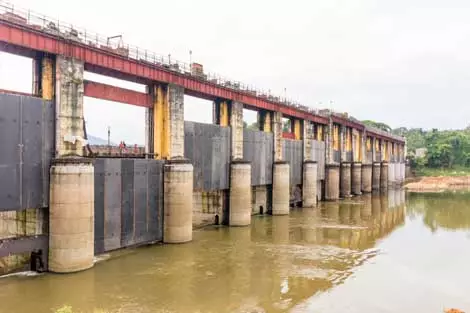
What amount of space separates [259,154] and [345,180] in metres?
31.8

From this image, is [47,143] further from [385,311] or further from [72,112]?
[385,311]

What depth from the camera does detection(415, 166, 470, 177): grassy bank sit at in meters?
137

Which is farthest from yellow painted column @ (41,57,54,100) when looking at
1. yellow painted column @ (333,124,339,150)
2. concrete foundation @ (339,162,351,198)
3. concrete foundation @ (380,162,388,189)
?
concrete foundation @ (380,162,388,189)

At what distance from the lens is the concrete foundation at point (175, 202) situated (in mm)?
35438

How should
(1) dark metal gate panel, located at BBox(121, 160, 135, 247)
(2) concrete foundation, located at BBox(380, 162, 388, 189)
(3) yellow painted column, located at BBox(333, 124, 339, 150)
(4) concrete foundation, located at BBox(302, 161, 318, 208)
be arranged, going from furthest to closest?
(2) concrete foundation, located at BBox(380, 162, 388, 189)
(3) yellow painted column, located at BBox(333, 124, 339, 150)
(4) concrete foundation, located at BBox(302, 161, 318, 208)
(1) dark metal gate panel, located at BBox(121, 160, 135, 247)

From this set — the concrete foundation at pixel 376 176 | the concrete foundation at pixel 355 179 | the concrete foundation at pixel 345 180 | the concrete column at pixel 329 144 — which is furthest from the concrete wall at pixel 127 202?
the concrete foundation at pixel 376 176

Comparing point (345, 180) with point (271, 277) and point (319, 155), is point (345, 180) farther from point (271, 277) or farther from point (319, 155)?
point (271, 277)

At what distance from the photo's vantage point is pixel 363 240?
40.7 meters

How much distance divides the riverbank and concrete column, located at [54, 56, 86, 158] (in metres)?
99.0

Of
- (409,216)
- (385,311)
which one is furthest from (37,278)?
(409,216)

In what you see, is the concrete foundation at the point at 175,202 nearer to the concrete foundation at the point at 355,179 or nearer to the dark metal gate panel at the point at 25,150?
the dark metal gate panel at the point at 25,150

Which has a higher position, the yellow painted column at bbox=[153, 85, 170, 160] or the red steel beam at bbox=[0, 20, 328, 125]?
the red steel beam at bbox=[0, 20, 328, 125]

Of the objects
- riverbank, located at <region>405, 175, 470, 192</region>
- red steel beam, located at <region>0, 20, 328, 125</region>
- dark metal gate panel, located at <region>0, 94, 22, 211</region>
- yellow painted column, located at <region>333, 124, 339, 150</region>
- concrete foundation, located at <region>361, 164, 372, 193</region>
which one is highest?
red steel beam, located at <region>0, 20, 328, 125</region>

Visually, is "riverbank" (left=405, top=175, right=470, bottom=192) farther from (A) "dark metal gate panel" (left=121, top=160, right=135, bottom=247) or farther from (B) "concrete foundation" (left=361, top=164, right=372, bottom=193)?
(A) "dark metal gate panel" (left=121, top=160, right=135, bottom=247)
